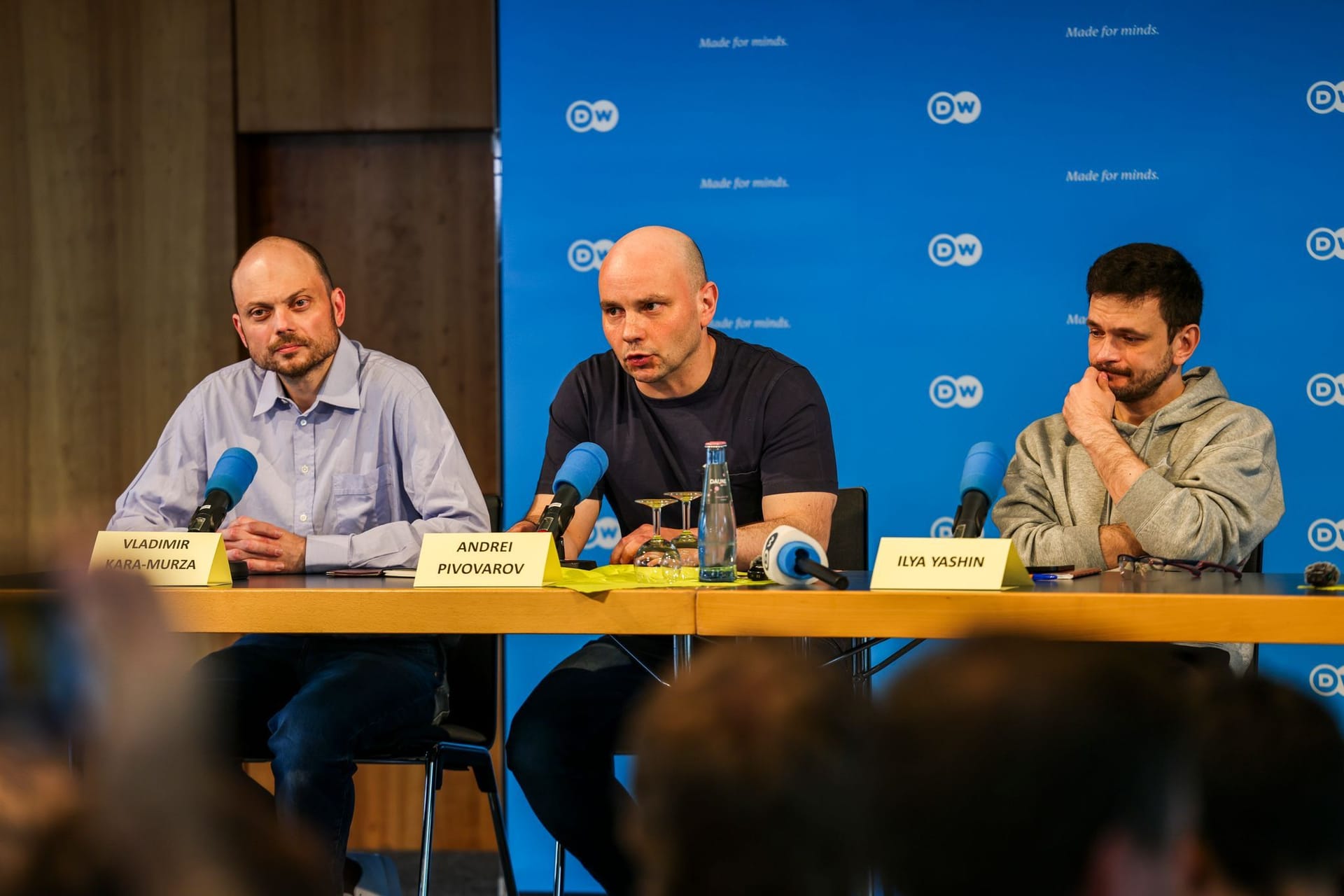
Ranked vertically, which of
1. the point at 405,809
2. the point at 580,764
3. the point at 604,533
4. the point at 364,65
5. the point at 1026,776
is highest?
the point at 364,65

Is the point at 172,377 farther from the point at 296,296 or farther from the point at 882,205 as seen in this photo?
the point at 882,205

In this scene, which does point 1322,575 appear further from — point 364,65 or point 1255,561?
point 364,65

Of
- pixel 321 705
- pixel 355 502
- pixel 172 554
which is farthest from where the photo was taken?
pixel 355 502

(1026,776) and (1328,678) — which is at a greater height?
(1026,776)

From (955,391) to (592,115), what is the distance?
1.38 m

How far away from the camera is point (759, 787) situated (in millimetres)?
701

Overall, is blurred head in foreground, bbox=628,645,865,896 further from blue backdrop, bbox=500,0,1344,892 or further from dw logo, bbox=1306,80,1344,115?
dw logo, bbox=1306,80,1344,115

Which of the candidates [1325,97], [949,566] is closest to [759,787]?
[949,566]

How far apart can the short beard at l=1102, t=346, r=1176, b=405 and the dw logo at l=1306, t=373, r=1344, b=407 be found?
1.19 m

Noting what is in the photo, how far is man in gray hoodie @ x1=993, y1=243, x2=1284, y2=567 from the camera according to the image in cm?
259

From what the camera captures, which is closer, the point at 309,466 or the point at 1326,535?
the point at 309,466

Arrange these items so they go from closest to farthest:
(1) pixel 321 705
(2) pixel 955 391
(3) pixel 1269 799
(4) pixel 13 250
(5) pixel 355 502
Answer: (3) pixel 1269 799
(1) pixel 321 705
(5) pixel 355 502
(2) pixel 955 391
(4) pixel 13 250

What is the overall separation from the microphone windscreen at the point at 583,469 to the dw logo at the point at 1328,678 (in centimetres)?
243

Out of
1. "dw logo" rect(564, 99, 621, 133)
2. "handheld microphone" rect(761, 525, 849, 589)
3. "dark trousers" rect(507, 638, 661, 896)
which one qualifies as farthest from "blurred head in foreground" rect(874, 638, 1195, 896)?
"dw logo" rect(564, 99, 621, 133)
